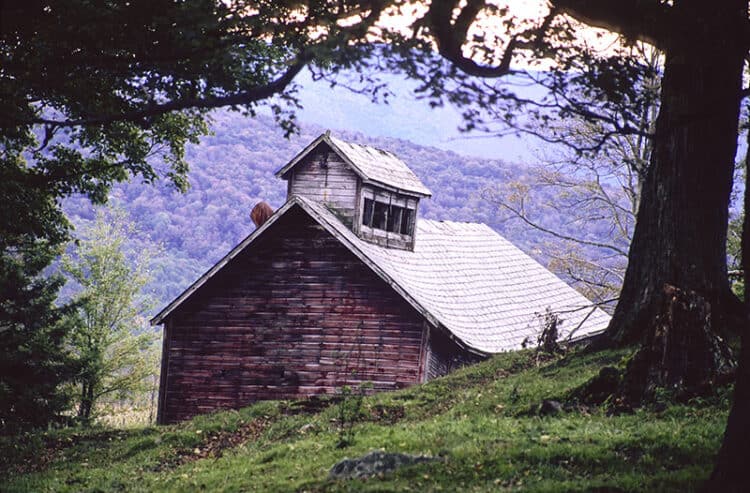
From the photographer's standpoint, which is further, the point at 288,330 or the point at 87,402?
the point at 87,402

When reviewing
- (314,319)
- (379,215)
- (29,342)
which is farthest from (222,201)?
(314,319)

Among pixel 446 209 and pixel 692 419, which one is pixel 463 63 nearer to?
pixel 692 419

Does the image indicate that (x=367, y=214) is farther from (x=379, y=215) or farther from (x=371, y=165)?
(x=371, y=165)

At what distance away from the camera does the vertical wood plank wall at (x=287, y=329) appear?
96.7 ft

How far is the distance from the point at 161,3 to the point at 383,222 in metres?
18.2

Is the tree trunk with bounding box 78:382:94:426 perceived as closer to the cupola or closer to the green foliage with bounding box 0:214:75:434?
the green foliage with bounding box 0:214:75:434

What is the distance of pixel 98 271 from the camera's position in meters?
47.6

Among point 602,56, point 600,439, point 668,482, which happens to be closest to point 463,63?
point 602,56

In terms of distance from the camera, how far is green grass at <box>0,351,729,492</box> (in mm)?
10516

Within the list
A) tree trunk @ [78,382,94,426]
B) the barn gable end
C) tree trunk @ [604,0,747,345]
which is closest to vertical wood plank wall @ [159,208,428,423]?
the barn gable end

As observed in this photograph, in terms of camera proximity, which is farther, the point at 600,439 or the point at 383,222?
the point at 383,222

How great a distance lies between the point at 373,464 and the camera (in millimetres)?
11336

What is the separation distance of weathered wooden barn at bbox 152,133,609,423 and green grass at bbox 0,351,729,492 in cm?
647

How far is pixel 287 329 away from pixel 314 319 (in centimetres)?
101
